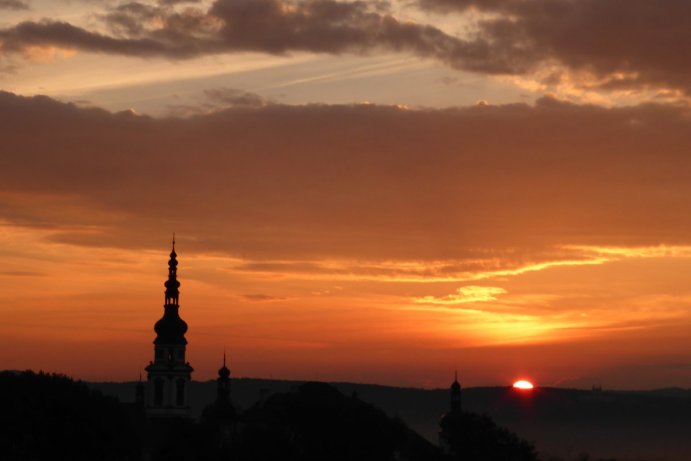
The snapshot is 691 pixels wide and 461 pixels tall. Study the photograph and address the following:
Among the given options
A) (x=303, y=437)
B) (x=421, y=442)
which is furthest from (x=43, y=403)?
(x=421, y=442)

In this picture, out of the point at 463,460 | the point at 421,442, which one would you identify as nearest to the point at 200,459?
the point at 463,460

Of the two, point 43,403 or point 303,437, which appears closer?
point 43,403

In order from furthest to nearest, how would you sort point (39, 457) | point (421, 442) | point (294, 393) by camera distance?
point (421, 442)
point (294, 393)
point (39, 457)

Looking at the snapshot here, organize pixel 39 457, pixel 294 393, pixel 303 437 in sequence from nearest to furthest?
1. pixel 39 457
2. pixel 303 437
3. pixel 294 393

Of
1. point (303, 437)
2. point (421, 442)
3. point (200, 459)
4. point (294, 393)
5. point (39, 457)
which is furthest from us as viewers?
point (421, 442)

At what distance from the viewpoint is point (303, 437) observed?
158m

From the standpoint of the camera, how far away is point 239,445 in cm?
15438

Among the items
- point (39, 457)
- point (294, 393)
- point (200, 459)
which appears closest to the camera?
point (39, 457)

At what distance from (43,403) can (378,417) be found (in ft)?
113

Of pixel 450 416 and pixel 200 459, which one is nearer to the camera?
pixel 200 459

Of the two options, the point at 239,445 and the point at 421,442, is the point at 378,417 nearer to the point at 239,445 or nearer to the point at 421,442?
the point at 239,445

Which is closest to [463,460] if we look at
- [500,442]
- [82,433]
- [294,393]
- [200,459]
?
[500,442]

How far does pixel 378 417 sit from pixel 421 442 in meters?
27.9

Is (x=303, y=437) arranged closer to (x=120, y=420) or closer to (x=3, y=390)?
(x=120, y=420)
